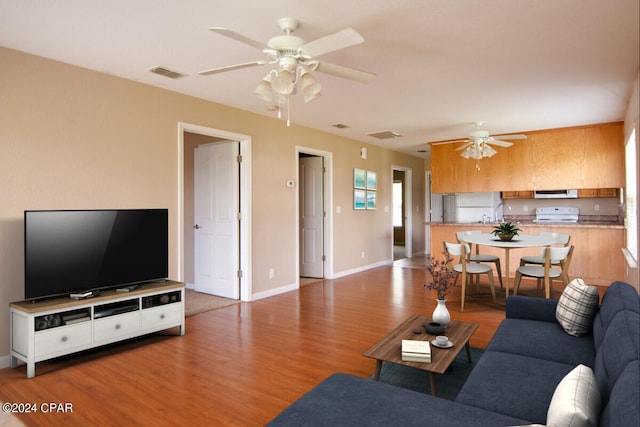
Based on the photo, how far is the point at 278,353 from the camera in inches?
133

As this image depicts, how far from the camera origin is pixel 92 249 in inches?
135

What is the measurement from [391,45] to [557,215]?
5732 mm

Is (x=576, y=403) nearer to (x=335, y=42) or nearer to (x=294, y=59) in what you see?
(x=335, y=42)

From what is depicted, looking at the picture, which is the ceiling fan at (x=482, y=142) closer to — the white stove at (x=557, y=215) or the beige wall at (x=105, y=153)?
the white stove at (x=557, y=215)

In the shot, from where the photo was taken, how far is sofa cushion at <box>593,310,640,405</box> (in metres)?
1.37

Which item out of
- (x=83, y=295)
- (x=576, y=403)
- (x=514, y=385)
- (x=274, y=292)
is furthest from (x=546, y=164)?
(x=83, y=295)

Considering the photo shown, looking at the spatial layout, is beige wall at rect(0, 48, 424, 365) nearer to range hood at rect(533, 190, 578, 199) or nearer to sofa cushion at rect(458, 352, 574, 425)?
sofa cushion at rect(458, 352, 574, 425)

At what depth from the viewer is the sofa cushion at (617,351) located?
137 centimetres

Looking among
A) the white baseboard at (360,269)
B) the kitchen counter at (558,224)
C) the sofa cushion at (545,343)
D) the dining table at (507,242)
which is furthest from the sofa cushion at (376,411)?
the kitchen counter at (558,224)

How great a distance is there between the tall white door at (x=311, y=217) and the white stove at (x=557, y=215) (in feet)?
13.5

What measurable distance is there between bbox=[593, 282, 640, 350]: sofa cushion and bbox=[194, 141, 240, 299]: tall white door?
13.4ft

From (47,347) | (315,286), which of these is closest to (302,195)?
(315,286)

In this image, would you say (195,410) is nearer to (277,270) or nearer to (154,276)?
(154,276)

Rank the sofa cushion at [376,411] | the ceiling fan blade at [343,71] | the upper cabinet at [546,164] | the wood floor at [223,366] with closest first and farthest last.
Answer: the sofa cushion at [376,411] → the wood floor at [223,366] → the ceiling fan blade at [343,71] → the upper cabinet at [546,164]
